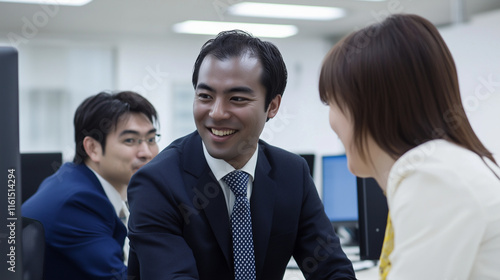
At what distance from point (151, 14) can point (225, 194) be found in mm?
5603

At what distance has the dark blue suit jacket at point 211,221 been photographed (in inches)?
55.4

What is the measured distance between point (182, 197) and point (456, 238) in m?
0.78

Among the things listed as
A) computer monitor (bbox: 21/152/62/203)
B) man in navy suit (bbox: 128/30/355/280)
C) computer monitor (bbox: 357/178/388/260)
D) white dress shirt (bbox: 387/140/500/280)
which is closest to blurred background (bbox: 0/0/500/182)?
computer monitor (bbox: 21/152/62/203)

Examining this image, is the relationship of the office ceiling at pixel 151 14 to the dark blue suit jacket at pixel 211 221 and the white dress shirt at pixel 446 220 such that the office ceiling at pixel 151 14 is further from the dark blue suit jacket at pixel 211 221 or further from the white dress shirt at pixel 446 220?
the white dress shirt at pixel 446 220

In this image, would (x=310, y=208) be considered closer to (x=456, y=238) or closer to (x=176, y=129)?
(x=456, y=238)

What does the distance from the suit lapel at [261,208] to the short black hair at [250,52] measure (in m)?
0.20

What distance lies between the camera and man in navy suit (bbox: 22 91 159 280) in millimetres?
2098

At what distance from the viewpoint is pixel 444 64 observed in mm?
1007

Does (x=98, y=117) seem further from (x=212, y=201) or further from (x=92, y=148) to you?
(x=212, y=201)

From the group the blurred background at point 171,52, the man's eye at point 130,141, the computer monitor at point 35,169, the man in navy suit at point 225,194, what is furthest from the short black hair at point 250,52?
the blurred background at point 171,52

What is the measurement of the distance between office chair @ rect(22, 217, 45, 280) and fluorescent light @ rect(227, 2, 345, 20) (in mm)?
4813

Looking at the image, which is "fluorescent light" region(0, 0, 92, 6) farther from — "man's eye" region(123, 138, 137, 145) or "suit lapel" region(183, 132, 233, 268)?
"suit lapel" region(183, 132, 233, 268)

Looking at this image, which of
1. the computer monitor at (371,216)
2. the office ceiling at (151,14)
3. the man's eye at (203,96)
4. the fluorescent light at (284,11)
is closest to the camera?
the man's eye at (203,96)

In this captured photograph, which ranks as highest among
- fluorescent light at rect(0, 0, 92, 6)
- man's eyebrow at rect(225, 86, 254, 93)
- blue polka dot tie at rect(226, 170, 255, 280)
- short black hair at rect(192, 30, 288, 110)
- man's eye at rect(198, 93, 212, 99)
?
fluorescent light at rect(0, 0, 92, 6)
